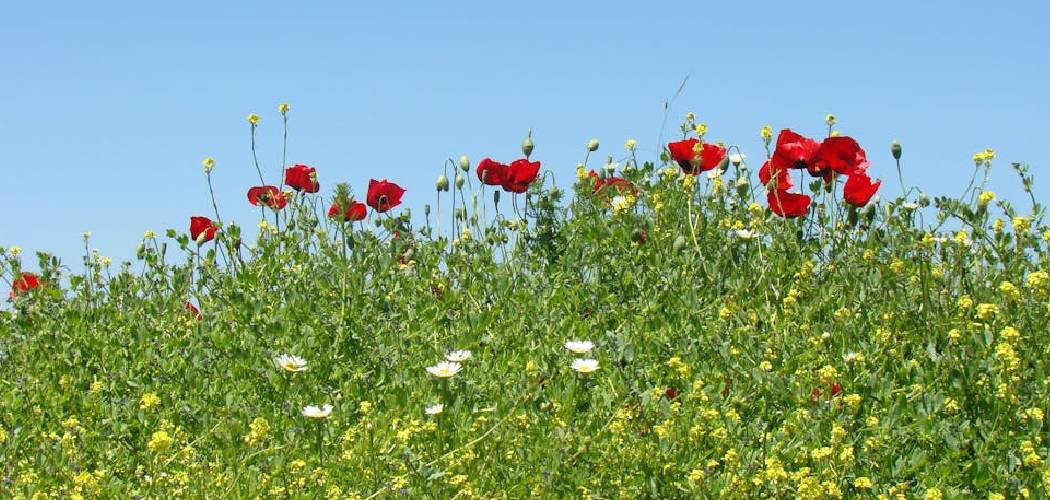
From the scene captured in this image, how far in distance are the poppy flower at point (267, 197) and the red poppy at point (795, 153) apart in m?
2.40

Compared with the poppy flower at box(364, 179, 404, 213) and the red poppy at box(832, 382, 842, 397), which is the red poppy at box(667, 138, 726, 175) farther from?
the red poppy at box(832, 382, 842, 397)

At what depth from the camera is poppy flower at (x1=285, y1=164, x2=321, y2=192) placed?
6273 mm

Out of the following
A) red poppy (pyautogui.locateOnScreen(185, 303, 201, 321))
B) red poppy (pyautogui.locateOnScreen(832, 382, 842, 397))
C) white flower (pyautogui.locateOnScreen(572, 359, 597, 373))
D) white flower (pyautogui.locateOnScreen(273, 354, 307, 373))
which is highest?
red poppy (pyautogui.locateOnScreen(185, 303, 201, 321))

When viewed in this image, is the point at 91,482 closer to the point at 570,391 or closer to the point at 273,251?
the point at 570,391

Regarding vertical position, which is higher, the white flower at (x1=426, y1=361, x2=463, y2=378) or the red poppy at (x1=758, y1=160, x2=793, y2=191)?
the red poppy at (x1=758, y1=160, x2=793, y2=191)

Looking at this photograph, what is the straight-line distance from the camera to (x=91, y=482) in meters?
3.24

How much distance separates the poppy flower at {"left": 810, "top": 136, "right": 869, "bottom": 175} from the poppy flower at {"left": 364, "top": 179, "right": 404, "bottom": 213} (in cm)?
197

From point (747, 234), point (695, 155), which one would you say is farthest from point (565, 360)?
point (695, 155)

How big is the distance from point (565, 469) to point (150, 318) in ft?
8.95

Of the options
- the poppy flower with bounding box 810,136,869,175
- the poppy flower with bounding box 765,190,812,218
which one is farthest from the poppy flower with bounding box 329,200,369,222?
the poppy flower with bounding box 810,136,869,175

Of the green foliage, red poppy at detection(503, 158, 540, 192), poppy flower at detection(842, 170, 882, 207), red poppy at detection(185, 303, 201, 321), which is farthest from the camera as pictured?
red poppy at detection(503, 158, 540, 192)

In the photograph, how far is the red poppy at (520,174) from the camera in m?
5.97

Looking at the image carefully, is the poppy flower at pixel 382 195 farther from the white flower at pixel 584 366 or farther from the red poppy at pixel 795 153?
the white flower at pixel 584 366

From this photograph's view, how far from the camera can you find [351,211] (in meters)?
6.05
